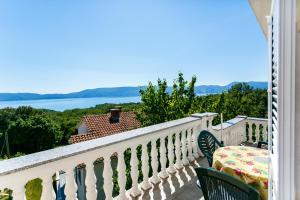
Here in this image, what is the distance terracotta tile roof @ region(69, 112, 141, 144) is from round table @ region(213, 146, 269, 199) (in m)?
12.5

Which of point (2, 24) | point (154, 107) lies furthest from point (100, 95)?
point (154, 107)

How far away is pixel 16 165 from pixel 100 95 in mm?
24991

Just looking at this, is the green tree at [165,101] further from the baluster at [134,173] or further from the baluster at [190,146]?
the baluster at [134,173]

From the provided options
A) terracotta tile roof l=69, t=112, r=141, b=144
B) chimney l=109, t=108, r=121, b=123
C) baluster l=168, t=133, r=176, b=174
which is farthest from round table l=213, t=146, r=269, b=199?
chimney l=109, t=108, r=121, b=123

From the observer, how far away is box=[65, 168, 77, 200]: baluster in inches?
79.0

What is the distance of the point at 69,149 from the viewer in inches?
80.0

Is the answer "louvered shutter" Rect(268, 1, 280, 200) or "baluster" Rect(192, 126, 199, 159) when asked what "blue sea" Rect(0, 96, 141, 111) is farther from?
"louvered shutter" Rect(268, 1, 280, 200)

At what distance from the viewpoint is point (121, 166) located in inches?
102

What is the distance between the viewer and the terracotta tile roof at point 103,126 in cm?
1562

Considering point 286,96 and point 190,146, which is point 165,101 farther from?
point 286,96

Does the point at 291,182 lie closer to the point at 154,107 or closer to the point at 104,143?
the point at 104,143

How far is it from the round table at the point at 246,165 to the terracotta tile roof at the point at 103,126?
12456 millimetres

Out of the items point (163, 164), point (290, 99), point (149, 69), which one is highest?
point (149, 69)

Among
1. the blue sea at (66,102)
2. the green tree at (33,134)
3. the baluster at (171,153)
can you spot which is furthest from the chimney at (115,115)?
the baluster at (171,153)
